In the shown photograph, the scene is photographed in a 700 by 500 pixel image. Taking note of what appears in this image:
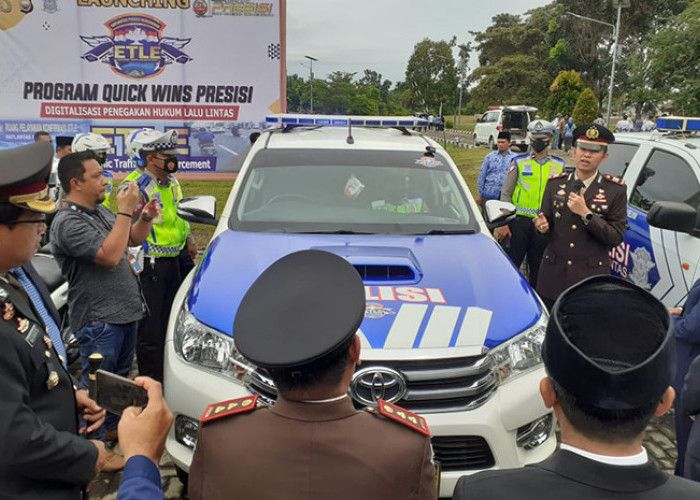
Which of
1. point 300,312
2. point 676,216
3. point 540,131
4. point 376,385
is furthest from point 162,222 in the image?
point 540,131

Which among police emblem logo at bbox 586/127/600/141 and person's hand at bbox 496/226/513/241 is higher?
police emblem logo at bbox 586/127/600/141

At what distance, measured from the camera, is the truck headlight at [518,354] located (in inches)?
101

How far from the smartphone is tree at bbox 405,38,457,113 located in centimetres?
6959

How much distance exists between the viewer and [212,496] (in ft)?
4.16

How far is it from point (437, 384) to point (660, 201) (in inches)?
95.3

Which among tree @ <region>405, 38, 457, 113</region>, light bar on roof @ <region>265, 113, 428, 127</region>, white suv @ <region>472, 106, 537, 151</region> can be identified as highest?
tree @ <region>405, 38, 457, 113</region>

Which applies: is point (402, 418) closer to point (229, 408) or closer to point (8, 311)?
point (229, 408)

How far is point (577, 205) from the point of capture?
3828 mm

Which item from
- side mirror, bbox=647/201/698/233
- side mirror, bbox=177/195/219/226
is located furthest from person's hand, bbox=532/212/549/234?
side mirror, bbox=177/195/219/226

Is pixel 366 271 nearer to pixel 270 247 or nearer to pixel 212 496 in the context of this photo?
pixel 270 247

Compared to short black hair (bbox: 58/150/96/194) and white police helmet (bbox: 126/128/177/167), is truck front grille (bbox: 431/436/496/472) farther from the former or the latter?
white police helmet (bbox: 126/128/177/167)

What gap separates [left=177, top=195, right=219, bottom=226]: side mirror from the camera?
369cm

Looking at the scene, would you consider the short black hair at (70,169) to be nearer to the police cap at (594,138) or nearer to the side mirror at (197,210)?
the side mirror at (197,210)

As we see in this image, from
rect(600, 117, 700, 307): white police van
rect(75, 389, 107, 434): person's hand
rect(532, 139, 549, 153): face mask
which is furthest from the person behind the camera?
rect(532, 139, 549, 153): face mask
